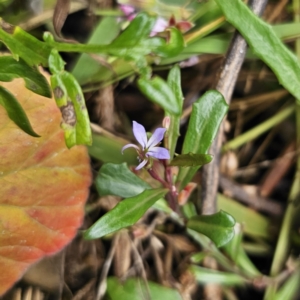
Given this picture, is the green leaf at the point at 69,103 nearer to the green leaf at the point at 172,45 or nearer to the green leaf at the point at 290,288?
the green leaf at the point at 172,45

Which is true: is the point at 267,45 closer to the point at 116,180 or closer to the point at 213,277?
the point at 116,180

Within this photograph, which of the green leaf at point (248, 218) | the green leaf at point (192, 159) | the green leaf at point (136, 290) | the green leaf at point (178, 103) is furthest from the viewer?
the green leaf at point (248, 218)

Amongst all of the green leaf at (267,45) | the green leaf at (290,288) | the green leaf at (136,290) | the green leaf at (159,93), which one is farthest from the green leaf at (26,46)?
the green leaf at (290,288)

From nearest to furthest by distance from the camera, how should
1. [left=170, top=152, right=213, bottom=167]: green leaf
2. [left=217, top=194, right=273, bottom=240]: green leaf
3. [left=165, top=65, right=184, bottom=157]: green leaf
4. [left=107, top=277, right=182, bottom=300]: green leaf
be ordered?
[left=170, top=152, right=213, bottom=167]: green leaf → [left=165, top=65, right=184, bottom=157]: green leaf → [left=107, top=277, right=182, bottom=300]: green leaf → [left=217, top=194, right=273, bottom=240]: green leaf

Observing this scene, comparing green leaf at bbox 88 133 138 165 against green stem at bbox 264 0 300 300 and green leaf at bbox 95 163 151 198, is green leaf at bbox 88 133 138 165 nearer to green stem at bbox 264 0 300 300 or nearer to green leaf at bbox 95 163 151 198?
green leaf at bbox 95 163 151 198

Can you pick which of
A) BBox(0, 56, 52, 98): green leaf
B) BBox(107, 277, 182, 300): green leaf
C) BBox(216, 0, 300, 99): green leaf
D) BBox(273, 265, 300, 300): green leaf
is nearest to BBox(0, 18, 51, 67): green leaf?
BBox(0, 56, 52, 98): green leaf

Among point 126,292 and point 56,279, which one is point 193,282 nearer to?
point 126,292
